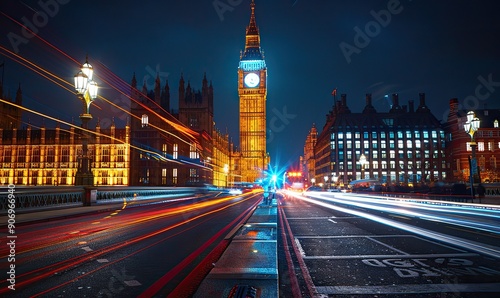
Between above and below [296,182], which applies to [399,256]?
below

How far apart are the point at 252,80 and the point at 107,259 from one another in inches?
5454

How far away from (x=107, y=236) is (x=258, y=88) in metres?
133

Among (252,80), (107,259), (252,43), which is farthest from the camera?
(252,43)

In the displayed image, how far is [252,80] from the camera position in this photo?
14338 cm

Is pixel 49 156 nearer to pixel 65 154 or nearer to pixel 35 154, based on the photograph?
pixel 35 154

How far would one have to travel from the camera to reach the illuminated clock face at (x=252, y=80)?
142 meters

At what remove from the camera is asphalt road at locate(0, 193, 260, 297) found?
5777mm

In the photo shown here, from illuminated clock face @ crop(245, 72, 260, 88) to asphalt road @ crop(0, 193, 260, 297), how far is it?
433 feet

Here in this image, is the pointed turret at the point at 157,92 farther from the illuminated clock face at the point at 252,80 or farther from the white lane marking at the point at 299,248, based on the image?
the white lane marking at the point at 299,248

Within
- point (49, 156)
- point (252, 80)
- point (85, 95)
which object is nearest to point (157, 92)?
point (49, 156)

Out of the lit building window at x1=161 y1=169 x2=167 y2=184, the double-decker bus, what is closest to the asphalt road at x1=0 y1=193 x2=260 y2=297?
the lit building window at x1=161 y1=169 x2=167 y2=184

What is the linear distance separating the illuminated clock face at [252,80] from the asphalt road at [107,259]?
433ft

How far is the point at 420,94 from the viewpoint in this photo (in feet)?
383

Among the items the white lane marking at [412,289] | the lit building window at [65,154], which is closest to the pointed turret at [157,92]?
the lit building window at [65,154]
